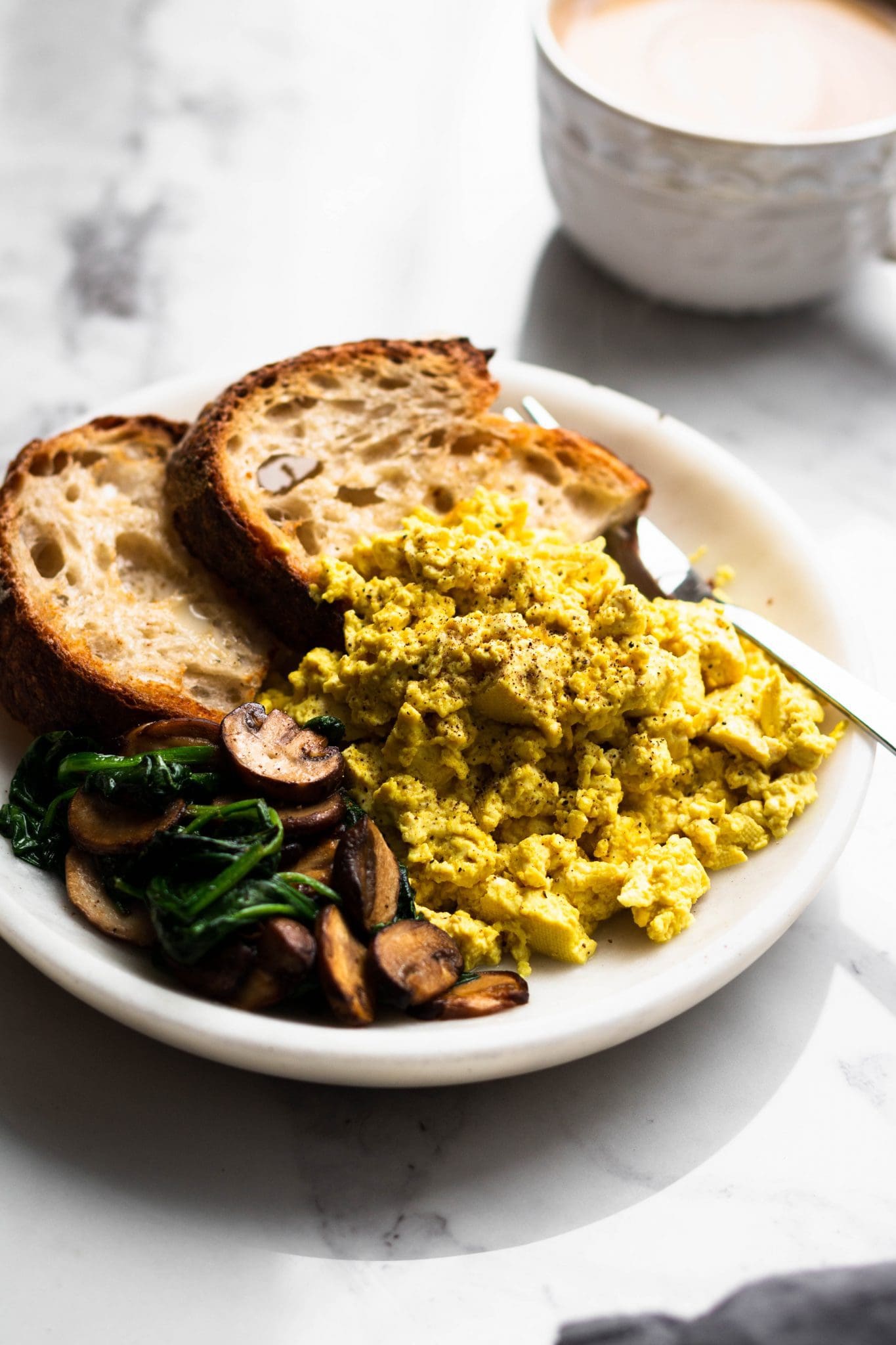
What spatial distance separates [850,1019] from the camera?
2508mm

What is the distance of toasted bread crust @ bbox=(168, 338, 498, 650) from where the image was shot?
8.92 feet

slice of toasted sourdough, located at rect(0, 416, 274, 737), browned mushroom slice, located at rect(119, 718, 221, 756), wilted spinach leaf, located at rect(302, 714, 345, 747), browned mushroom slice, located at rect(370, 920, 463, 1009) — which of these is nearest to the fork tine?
slice of toasted sourdough, located at rect(0, 416, 274, 737)

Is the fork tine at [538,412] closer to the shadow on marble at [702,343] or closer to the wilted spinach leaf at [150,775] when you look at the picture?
the shadow on marble at [702,343]

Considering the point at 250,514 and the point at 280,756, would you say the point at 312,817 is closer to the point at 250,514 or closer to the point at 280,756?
the point at 280,756

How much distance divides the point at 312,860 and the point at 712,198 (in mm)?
2158

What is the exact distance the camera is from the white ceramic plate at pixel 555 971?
2084 millimetres

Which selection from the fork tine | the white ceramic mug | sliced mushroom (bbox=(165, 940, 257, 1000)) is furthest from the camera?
the white ceramic mug

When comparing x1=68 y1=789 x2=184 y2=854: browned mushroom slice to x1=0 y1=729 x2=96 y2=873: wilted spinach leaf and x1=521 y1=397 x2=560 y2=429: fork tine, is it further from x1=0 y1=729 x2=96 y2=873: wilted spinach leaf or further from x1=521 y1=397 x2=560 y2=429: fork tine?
x1=521 y1=397 x2=560 y2=429: fork tine

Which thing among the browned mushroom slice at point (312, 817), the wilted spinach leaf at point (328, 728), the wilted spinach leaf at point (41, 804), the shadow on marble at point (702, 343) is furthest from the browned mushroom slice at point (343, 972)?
the shadow on marble at point (702, 343)

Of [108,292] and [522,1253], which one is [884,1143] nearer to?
[522,1253]

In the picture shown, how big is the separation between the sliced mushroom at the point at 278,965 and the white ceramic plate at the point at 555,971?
1.5 inches

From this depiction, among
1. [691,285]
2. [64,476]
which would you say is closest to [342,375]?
[64,476]

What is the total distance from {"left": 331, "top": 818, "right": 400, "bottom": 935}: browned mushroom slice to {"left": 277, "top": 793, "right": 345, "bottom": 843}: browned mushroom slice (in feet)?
0.24

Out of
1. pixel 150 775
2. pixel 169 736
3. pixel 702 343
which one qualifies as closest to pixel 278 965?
pixel 150 775
